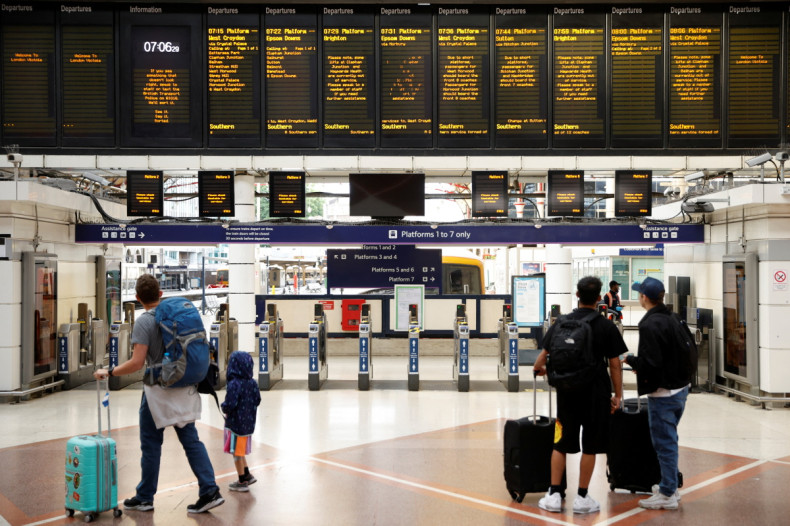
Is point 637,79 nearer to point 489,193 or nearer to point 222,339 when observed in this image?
point 489,193

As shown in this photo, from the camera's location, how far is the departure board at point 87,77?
8.67 meters

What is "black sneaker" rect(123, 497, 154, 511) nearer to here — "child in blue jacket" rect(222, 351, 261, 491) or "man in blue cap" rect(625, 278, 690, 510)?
"child in blue jacket" rect(222, 351, 261, 491)

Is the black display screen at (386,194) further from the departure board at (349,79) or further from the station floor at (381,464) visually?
the station floor at (381,464)

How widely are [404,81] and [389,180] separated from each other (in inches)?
71.1

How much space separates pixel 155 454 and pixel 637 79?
291 inches

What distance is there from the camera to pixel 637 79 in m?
8.79

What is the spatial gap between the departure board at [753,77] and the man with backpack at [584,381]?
5.41 metres

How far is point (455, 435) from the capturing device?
24.2ft

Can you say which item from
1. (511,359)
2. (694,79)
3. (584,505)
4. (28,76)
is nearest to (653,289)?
(584,505)

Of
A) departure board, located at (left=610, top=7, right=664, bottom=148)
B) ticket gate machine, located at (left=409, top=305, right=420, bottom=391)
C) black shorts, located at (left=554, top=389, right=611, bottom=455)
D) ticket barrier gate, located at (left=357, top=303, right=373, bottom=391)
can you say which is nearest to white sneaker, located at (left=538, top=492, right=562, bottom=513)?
black shorts, located at (left=554, top=389, right=611, bottom=455)

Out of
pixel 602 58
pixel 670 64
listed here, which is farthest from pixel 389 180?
pixel 670 64

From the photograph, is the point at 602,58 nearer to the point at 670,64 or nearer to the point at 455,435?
the point at 670,64

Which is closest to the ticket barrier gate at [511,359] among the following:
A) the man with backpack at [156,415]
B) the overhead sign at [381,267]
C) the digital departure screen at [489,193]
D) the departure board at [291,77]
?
the digital departure screen at [489,193]

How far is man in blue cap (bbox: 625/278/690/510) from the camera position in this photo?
4797 mm
